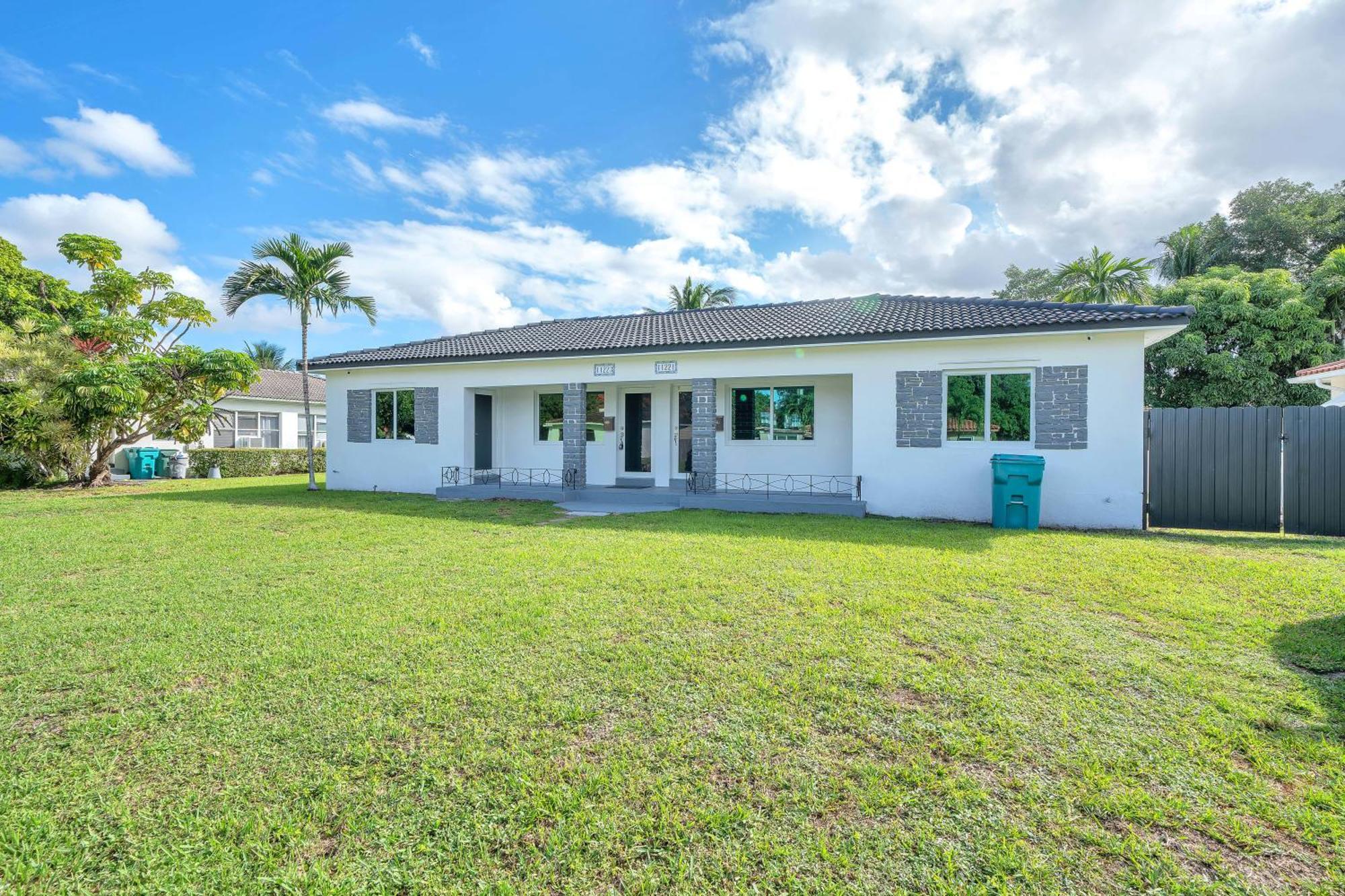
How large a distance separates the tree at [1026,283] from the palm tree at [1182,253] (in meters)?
6.42

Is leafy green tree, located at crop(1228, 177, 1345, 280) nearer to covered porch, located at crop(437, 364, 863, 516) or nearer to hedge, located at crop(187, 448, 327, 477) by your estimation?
covered porch, located at crop(437, 364, 863, 516)

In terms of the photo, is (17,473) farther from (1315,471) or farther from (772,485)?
(1315,471)

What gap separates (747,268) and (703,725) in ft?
70.0

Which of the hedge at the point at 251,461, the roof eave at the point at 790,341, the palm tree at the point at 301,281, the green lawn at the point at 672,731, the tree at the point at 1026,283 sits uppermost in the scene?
the tree at the point at 1026,283

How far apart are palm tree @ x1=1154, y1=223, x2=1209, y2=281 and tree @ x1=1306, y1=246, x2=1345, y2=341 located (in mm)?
6137

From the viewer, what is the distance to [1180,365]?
63.7ft

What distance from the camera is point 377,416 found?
51.9 feet

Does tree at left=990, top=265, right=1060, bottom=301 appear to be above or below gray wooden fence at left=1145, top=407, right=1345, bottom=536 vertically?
above

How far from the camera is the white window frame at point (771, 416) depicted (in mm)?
13297

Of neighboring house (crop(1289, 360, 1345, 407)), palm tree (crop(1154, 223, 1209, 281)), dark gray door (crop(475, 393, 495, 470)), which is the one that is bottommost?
dark gray door (crop(475, 393, 495, 470))

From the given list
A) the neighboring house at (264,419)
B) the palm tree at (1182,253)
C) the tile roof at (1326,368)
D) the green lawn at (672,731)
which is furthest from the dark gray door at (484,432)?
the palm tree at (1182,253)

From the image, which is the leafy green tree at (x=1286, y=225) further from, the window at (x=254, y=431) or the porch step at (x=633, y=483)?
the window at (x=254, y=431)

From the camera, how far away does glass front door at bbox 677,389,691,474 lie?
14.4m

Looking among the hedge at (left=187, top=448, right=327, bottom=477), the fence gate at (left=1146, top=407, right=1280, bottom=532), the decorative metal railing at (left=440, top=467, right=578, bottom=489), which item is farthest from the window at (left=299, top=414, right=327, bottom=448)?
the fence gate at (left=1146, top=407, right=1280, bottom=532)
